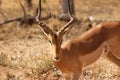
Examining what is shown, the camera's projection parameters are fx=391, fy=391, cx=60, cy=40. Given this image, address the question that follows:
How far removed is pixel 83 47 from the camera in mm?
6676

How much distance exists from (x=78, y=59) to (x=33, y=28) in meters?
6.04

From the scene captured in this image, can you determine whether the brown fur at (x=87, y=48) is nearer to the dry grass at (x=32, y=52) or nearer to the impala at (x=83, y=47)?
the impala at (x=83, y=47)

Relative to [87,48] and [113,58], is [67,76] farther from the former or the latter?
[113,58]

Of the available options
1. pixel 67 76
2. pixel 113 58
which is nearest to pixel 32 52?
pixel 113 58

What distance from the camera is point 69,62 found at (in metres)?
6.43

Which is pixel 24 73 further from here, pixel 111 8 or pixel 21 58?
pixel 111 8

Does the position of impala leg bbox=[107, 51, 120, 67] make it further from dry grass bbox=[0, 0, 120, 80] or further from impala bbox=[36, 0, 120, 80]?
dry grass bbox=[0, 0, 120, 80]

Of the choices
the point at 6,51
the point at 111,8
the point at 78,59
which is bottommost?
the point at 111,8

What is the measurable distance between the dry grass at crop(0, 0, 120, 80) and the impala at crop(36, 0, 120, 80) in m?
0.75

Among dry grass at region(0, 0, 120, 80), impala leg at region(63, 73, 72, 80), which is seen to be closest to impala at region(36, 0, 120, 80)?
impala leg at region(63, 73, 72, 80)

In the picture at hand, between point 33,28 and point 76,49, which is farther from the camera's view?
point 33,28

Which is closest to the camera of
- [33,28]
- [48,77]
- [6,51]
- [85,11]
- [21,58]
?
[48,77]

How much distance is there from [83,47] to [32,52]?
10.3ft

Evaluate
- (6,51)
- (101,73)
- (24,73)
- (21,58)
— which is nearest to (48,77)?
(24,73)
